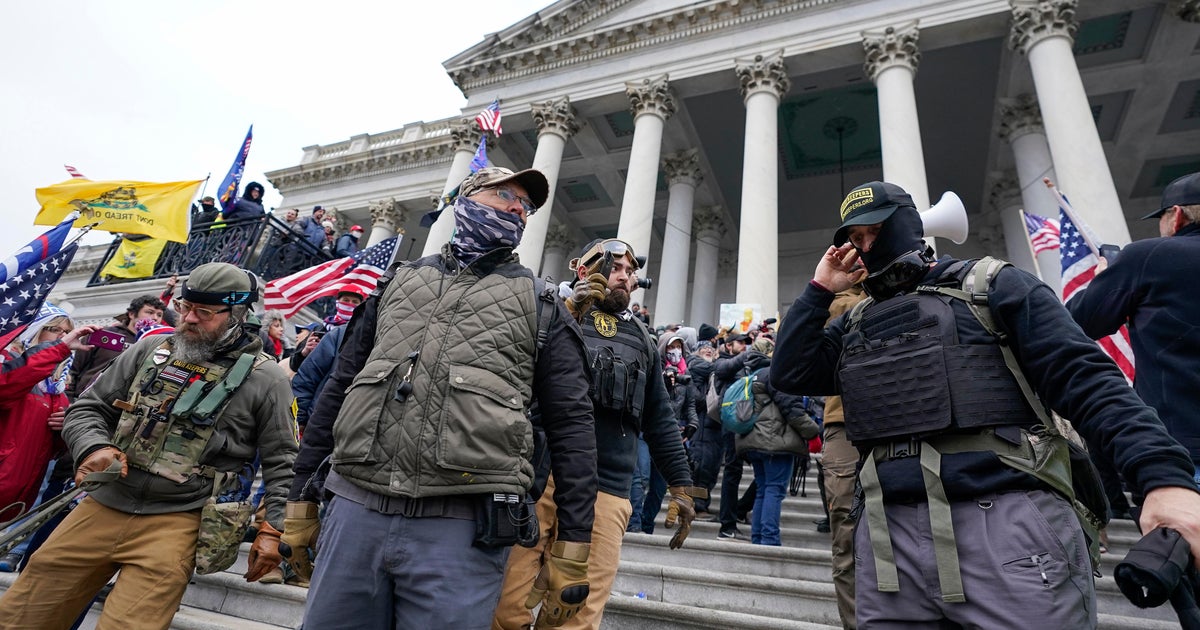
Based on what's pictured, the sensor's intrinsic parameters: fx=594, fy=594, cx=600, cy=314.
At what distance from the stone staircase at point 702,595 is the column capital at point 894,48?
11.2m

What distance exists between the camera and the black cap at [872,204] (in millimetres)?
2057

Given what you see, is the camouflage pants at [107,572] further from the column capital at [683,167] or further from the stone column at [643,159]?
the column capital at [683,167]

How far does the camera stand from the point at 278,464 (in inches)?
115

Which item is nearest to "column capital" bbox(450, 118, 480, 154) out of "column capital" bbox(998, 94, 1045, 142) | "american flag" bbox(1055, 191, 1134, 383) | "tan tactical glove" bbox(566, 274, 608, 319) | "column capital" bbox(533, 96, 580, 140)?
→ "column capital" bbox(533, 96, 580, 140)

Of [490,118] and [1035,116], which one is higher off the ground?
[1035,116]

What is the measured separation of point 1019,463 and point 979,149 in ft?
67.3

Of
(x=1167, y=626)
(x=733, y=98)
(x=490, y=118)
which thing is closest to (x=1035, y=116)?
(x=733, y=98)

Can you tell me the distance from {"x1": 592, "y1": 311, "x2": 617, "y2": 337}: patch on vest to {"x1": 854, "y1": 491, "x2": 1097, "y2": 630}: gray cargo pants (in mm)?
1771

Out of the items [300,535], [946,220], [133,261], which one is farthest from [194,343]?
[133,261]

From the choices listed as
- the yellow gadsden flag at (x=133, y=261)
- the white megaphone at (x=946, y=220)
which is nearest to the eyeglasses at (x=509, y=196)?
the white megaphone at (x=946, y=220)

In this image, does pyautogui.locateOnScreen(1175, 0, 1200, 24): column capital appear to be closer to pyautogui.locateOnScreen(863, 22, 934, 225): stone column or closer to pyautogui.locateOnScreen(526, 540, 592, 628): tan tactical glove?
pyautogui.locateOnScreen(863, 22, 934, 225): stone column

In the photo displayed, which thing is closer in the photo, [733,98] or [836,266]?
[836,266]

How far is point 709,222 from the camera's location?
20.0m

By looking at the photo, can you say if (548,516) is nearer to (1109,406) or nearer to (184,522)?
(184,522)
